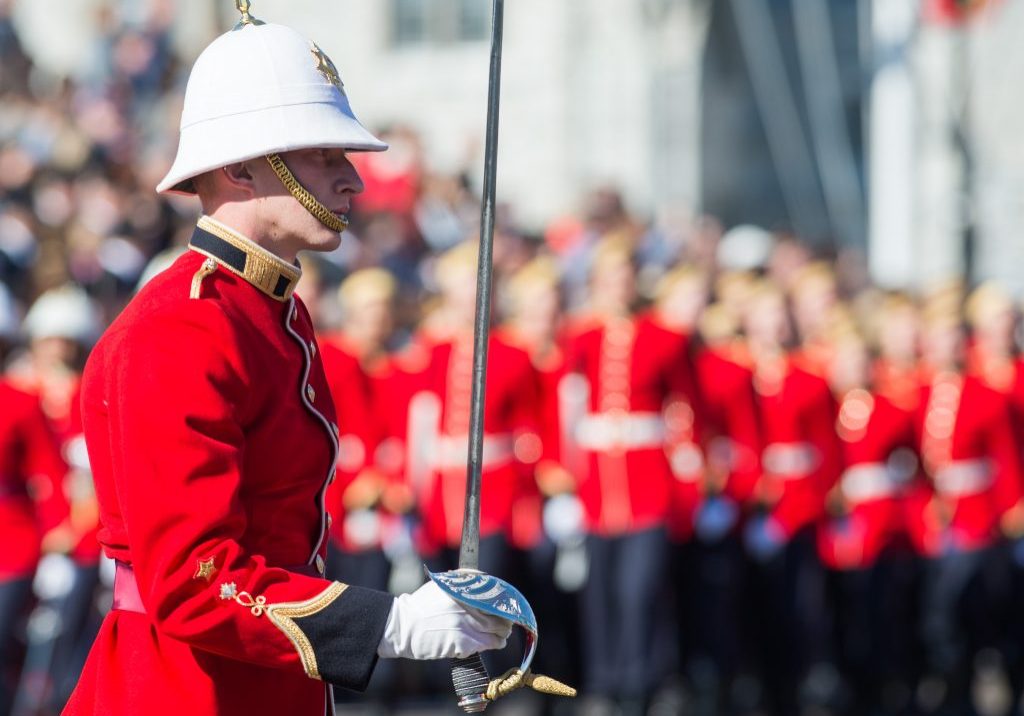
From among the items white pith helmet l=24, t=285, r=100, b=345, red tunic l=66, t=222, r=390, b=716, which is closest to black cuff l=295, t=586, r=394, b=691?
red tunic l=66, t=222, r=390, b=716

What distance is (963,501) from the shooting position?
9711 millimetres

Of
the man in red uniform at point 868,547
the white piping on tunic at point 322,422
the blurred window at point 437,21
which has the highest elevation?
the blurred window at point 437,21

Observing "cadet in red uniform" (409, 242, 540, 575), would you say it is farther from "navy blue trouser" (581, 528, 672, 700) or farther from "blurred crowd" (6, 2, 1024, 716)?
"navy blue trouser" (581, 528, 672, 700)

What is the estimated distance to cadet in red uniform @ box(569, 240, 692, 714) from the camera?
855 centimetres

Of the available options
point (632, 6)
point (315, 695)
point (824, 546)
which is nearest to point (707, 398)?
point (824, 546)

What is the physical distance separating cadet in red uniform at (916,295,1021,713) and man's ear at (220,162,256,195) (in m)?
6.97

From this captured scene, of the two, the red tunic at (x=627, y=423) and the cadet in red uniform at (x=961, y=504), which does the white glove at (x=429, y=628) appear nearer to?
the red tunic at (x=627, y=423)

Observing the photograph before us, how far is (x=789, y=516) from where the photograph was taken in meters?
9.62

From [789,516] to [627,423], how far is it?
4.59 feet

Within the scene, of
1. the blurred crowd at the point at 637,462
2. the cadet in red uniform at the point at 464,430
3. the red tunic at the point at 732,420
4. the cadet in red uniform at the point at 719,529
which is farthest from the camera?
the red tunic at the point at 732,420

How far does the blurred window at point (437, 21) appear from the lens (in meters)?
22.6

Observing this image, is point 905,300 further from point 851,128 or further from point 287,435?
point 851,128

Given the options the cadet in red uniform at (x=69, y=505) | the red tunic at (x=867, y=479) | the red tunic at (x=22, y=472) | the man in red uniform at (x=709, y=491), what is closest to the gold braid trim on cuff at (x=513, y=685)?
the red tunic at (x=22, y=472)

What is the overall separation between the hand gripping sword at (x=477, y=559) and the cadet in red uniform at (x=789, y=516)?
6267mm
